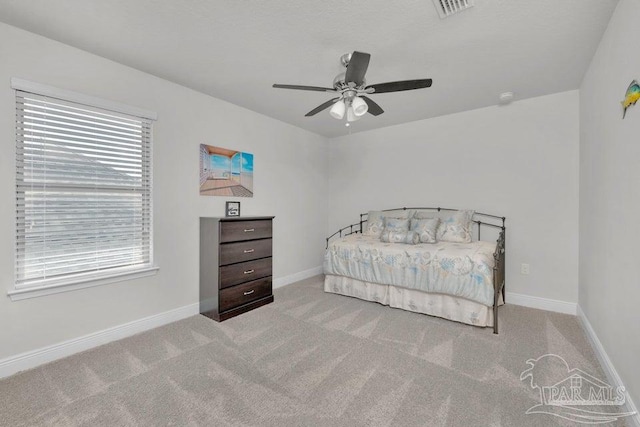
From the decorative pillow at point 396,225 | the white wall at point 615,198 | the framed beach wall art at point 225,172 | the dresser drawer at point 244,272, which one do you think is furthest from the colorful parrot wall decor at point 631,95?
the framed beach wall art at point 225,172

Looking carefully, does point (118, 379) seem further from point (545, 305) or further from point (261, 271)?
point (545, 305)

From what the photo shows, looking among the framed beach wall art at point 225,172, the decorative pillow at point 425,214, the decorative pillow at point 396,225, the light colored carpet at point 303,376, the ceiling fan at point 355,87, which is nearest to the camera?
the light colored carpet at point 303,376

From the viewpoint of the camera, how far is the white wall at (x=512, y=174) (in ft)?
Result: 10.3

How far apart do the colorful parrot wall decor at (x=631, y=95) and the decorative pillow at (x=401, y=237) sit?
2.06 meters

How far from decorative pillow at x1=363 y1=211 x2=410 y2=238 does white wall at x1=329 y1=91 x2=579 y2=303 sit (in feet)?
0.54

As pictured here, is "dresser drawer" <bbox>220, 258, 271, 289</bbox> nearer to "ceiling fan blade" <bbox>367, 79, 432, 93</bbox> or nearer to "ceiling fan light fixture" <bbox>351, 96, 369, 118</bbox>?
"ceiling fan light fixture" <bbox>351, 96, 369, 118</bbox>

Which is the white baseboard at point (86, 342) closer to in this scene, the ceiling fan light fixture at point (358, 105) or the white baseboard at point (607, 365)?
the ceiling fan light fixture at point (358, 105)

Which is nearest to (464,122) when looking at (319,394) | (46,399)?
(319,394)

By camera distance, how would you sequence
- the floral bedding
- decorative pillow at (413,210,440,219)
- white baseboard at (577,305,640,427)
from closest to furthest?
white baseboard at (577,305,640,427), the floral bedding, decorative pillow at (413,210,440,219)

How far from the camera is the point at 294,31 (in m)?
2.06

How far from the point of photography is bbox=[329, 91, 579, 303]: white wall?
315 cm

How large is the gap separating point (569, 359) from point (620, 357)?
50 centimetres

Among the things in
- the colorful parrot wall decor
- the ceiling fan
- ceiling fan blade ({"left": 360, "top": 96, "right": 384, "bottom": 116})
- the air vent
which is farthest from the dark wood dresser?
the colorful parrot wall decor

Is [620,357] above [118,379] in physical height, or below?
above
